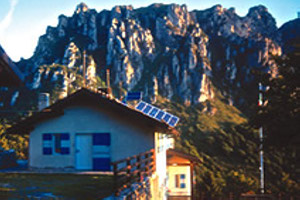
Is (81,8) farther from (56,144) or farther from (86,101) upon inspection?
(56,144)

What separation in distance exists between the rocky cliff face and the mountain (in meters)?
0.43

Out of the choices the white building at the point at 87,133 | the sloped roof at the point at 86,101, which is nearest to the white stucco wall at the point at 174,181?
the white building at the point at 87,133

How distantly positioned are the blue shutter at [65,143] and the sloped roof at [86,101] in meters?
1.31

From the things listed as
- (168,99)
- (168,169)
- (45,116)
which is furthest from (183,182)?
(168,99)

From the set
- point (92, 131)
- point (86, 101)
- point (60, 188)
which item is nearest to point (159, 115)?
point (92, 131)

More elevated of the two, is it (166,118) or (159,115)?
(159,115)

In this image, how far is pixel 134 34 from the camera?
15900 centimetres

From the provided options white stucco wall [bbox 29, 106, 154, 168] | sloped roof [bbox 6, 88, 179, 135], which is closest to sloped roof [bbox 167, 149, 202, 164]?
sloped roof [bbox 6, 88, 179, 135]

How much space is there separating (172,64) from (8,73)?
141 metres

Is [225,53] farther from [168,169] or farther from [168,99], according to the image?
[168,169]

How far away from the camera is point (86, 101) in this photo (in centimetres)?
1938

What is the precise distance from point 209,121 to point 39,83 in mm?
63058

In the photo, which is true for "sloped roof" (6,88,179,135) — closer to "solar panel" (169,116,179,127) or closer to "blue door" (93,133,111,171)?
"blue door" (93,133,111,171)

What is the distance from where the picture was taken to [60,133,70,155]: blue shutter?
1947 centimetres
